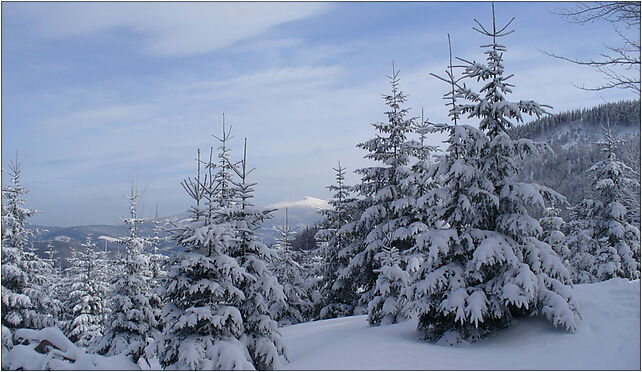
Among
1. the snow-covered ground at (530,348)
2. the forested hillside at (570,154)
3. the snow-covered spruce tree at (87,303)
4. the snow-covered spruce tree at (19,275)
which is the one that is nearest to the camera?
the snow-covered ground at (530,348)

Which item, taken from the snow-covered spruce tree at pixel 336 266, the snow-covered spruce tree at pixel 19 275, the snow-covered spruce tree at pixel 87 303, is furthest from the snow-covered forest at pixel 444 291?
the snow-covered spruce tree at pixel 87 303

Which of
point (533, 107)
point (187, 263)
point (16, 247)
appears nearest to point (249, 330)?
point (187, 263)

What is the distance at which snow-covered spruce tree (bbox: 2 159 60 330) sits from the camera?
17625 mm

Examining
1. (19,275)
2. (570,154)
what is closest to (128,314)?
(19,275)

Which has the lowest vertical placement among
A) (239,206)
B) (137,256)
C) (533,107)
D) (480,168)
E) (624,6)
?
(137,256)

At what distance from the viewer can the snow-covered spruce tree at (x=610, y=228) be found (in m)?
21.5

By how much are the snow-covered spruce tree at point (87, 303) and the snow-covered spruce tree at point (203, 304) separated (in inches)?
751

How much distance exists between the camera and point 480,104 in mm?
11477

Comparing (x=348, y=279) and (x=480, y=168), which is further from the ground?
(x=480, y=168)

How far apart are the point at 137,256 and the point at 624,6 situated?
19743 millimetres

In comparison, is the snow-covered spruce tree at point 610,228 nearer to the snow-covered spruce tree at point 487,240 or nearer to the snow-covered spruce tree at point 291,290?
the snow-covered spruce tree at point 487,240

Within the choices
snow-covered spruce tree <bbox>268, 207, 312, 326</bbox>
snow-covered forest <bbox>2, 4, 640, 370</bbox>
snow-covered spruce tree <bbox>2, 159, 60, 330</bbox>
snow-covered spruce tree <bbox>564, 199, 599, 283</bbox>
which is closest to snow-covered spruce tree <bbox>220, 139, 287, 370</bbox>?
snow-covered forest <bbox>2, 4, 640, 370</bbox>

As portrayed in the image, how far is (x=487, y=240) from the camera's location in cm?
1044

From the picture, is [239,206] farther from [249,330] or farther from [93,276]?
[93,276]
